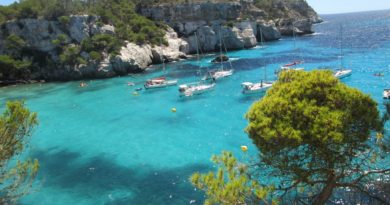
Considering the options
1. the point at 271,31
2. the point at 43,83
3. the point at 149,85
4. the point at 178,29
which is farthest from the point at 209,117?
the point at 271,31

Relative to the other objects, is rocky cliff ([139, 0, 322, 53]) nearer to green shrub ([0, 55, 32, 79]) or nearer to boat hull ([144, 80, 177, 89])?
boat hull ([144, 80, 177, 89])

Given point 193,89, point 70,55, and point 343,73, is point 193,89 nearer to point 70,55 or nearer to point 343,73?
point 343,73

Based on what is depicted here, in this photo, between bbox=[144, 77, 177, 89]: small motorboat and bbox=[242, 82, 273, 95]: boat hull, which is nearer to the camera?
bbox=[242, 82, 273, 95]: boat hull

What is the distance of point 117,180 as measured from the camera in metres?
24.3

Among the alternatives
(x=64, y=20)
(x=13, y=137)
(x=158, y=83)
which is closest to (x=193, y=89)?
(x=158, y=83)

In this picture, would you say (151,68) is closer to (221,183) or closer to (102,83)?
(102,83)

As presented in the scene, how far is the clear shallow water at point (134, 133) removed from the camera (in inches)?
907

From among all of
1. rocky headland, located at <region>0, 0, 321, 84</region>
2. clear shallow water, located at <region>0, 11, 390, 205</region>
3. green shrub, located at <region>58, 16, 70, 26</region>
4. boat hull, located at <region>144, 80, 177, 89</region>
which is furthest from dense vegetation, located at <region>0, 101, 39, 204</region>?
green shrub, located at <region>58, 16, 70, 26</region>

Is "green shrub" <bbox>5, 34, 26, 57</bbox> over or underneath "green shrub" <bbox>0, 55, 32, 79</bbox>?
over

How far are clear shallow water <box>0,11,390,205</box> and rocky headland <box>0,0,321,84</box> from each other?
4.96m

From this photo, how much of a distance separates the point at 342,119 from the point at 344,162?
66.5 inches

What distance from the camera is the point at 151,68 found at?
7288 cm

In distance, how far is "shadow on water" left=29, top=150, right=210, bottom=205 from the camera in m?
21.4

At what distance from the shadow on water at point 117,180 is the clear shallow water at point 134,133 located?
0.23 feet
